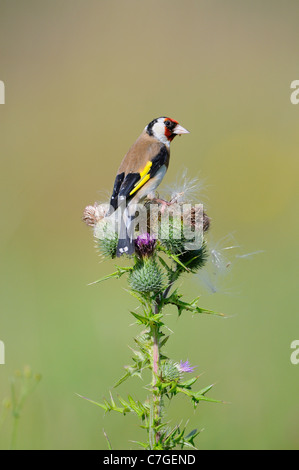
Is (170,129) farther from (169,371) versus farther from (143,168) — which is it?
(169,371)

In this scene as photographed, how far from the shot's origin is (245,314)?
19.7 ft

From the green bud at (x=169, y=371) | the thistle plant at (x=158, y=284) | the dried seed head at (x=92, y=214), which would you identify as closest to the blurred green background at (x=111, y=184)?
the thistle plant at (x=158, y=284)

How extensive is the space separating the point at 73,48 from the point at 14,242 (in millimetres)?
4657

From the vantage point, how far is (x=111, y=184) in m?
8.32

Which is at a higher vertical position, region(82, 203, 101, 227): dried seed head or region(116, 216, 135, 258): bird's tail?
region(82, 203, 101, 227): dried seed head

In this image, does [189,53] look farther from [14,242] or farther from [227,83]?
[14,242]

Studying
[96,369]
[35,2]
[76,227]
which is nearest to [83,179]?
[76,227]

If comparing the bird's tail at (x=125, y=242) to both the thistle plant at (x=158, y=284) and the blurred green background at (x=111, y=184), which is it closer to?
the thistle plant at (x=158, y=284)

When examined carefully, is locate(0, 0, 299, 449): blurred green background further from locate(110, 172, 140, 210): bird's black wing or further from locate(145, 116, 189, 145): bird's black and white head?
locate(145, 116, 189, 145): bird's black and white head

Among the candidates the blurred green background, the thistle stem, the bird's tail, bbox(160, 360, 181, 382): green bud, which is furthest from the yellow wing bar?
bbox(160, 360, 181, 382): green bud

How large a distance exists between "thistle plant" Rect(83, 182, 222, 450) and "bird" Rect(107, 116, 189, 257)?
0.16 metres

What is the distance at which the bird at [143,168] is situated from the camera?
12.6 feet

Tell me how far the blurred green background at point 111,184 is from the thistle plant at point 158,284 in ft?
1.22

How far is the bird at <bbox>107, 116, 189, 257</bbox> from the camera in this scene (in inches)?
151
